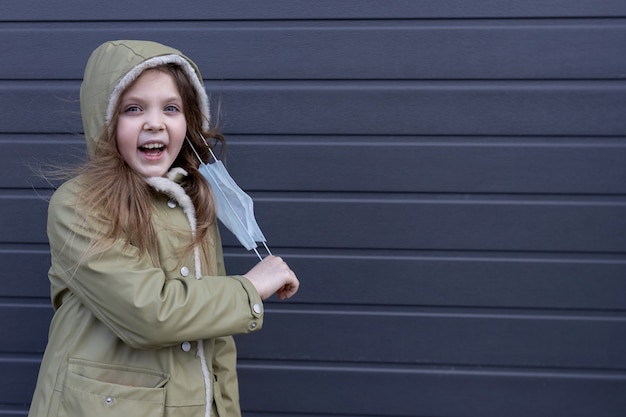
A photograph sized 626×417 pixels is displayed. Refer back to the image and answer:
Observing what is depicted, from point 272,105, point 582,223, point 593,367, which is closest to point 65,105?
point 272,105

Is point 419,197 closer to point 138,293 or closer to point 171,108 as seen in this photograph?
point 171,108

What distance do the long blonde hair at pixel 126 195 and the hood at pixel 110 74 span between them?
31 millimetres

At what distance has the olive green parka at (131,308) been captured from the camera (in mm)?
2164

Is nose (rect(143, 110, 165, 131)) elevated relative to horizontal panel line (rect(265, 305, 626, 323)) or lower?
elevated

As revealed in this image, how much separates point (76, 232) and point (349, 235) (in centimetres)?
134

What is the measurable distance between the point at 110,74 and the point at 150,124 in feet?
0.59

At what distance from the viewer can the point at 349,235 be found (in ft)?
10.7

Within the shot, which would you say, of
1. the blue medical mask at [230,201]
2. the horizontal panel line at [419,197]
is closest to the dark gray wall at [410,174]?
the horizontal panel line at [419,197]

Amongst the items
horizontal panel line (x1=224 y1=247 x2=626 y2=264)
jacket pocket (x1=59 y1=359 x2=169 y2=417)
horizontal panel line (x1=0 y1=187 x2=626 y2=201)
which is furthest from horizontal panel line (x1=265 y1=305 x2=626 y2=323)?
jacket pocket (x1=59 y1=359 x2=169 y2=417)

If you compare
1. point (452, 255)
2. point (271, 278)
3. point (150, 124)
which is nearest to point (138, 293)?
point (271, 278)

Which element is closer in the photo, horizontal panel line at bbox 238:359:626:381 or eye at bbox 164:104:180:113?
eye at bbox 164:104:180:113

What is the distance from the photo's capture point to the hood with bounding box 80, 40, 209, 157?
2264mm

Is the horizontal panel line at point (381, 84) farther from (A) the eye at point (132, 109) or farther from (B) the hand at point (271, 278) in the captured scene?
(B) the hand at point (271, 278)

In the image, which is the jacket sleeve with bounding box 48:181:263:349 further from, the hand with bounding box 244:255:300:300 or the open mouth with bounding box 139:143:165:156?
the open mouth with bounding box 139:143:165:156
